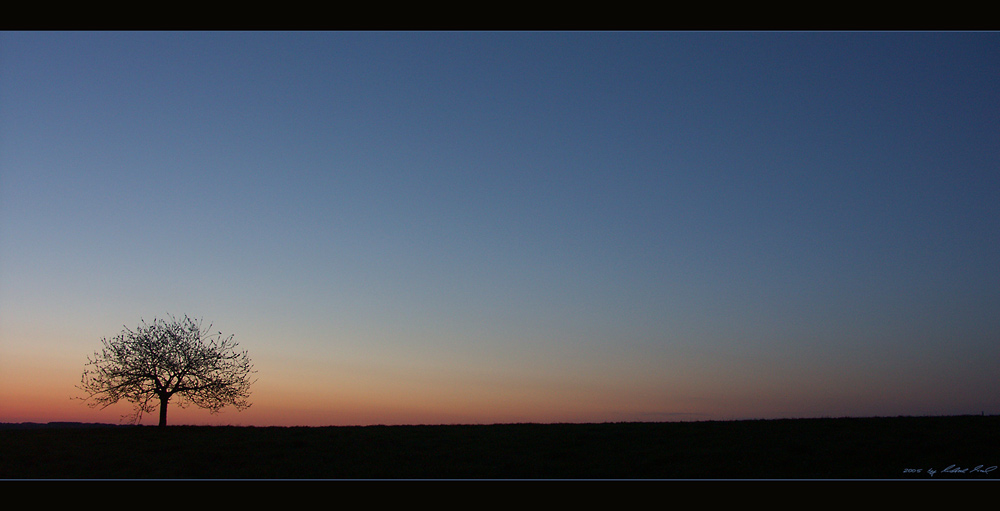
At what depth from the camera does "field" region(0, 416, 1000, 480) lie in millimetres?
23031

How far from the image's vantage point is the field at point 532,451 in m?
23.0

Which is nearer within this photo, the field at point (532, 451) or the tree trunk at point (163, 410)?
the field at point (532, 451)

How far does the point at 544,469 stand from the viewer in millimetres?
23766
